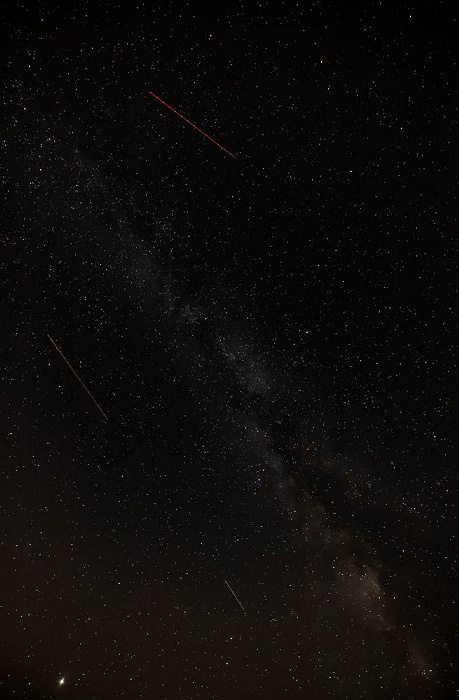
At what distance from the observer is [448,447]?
1.76m

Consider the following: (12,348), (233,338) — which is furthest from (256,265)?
(12,348)

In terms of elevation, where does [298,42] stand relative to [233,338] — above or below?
above

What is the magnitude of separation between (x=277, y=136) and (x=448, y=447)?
1713 millimetres

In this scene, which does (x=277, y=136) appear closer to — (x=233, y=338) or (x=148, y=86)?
(x=148, y=86)

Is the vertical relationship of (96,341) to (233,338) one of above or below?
below

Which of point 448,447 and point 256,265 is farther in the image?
point 448,447

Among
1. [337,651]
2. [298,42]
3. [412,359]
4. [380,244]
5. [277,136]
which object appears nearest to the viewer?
[298,42]

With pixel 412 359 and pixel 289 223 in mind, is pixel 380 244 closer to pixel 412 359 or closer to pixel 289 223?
pixel 289 223

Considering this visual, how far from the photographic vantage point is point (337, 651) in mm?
2219

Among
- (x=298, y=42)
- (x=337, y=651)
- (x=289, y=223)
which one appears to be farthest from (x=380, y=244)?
(x=337, y=651)

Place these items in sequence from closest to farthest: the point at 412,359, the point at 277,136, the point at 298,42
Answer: the point at 298,42 < the point at 277,136 < the point at 412,359

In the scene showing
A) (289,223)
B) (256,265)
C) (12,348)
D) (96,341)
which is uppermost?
(289,223)

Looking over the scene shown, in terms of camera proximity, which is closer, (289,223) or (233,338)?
(289,223)

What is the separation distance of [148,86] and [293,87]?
1.90ft
